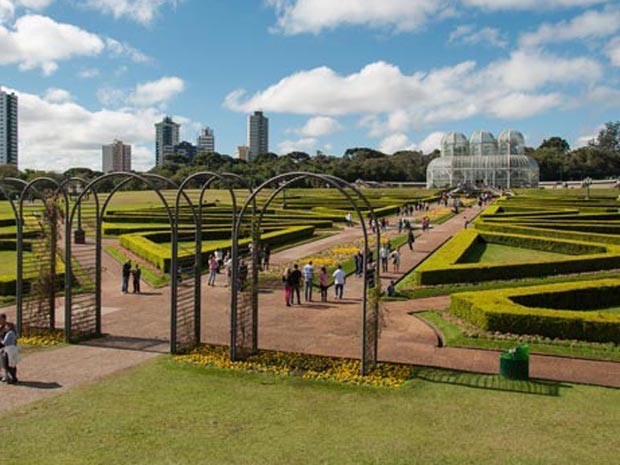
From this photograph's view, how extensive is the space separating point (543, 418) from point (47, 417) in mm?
8460

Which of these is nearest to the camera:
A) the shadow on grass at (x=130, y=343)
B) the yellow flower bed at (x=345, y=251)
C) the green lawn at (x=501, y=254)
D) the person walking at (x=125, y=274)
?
the shadow on grass at (x=130, y=343)

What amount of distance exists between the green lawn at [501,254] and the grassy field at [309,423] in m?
16.5

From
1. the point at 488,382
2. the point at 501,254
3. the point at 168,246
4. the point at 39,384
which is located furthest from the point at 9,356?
the point at 501,254

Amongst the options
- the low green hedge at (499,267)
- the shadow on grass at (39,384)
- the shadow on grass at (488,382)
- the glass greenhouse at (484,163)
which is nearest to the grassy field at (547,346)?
the shadow on grass at (488,382)

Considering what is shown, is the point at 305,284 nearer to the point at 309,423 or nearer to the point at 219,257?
the point at 219,257

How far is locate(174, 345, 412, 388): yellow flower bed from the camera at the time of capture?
39.4ft

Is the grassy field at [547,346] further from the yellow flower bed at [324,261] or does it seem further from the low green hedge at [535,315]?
the yellow flower bed at [324,261]

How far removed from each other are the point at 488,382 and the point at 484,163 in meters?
115

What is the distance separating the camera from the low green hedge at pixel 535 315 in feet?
47.6

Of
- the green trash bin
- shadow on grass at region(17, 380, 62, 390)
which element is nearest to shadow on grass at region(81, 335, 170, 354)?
shadow on grass at region(17, 380, 62, 390)

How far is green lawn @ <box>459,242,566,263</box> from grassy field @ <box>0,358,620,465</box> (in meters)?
16.5

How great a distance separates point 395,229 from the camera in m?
44.0

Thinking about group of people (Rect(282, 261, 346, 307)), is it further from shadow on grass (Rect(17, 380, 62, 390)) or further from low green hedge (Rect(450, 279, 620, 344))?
shadow on grass (Rect(17, 380, 62, 390))

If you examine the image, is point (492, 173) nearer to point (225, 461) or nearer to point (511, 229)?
point (511, 229)
